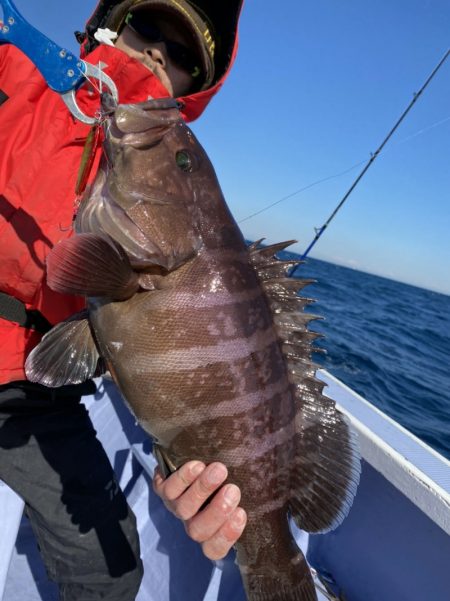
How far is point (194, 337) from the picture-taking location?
5.36 ft

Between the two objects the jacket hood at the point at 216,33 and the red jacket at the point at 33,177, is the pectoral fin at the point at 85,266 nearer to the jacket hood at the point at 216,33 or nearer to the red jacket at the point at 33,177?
the red jacket at the point at 33,177

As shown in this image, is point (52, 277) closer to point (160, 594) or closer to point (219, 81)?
point (219, 81)

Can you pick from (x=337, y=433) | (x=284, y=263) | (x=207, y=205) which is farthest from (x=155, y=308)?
(x=337, y=433)

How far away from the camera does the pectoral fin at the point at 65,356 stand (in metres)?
1.58

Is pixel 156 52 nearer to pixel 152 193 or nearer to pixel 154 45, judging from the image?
pixel 154 45

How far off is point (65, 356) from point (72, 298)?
0.56m

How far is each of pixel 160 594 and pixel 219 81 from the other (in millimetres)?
3508

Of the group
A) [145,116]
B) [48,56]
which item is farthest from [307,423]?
[48,56]

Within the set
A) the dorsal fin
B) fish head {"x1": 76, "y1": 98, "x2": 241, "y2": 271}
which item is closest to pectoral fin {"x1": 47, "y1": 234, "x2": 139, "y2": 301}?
fish head {"x1": 76, "y1": 98, "x2": 241, "y2": 271}

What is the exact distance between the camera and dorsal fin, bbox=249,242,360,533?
6.21ft

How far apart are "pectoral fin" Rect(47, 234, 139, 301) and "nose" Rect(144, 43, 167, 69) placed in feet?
4.71

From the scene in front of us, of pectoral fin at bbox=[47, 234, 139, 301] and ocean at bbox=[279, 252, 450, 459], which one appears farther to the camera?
ocean at bbox=[279, 252, 450, 459]

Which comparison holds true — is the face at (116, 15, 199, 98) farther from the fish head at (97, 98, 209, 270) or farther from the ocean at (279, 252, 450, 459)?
the ocean at (279, 252, 450, 459)

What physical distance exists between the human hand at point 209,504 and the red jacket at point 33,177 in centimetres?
99
